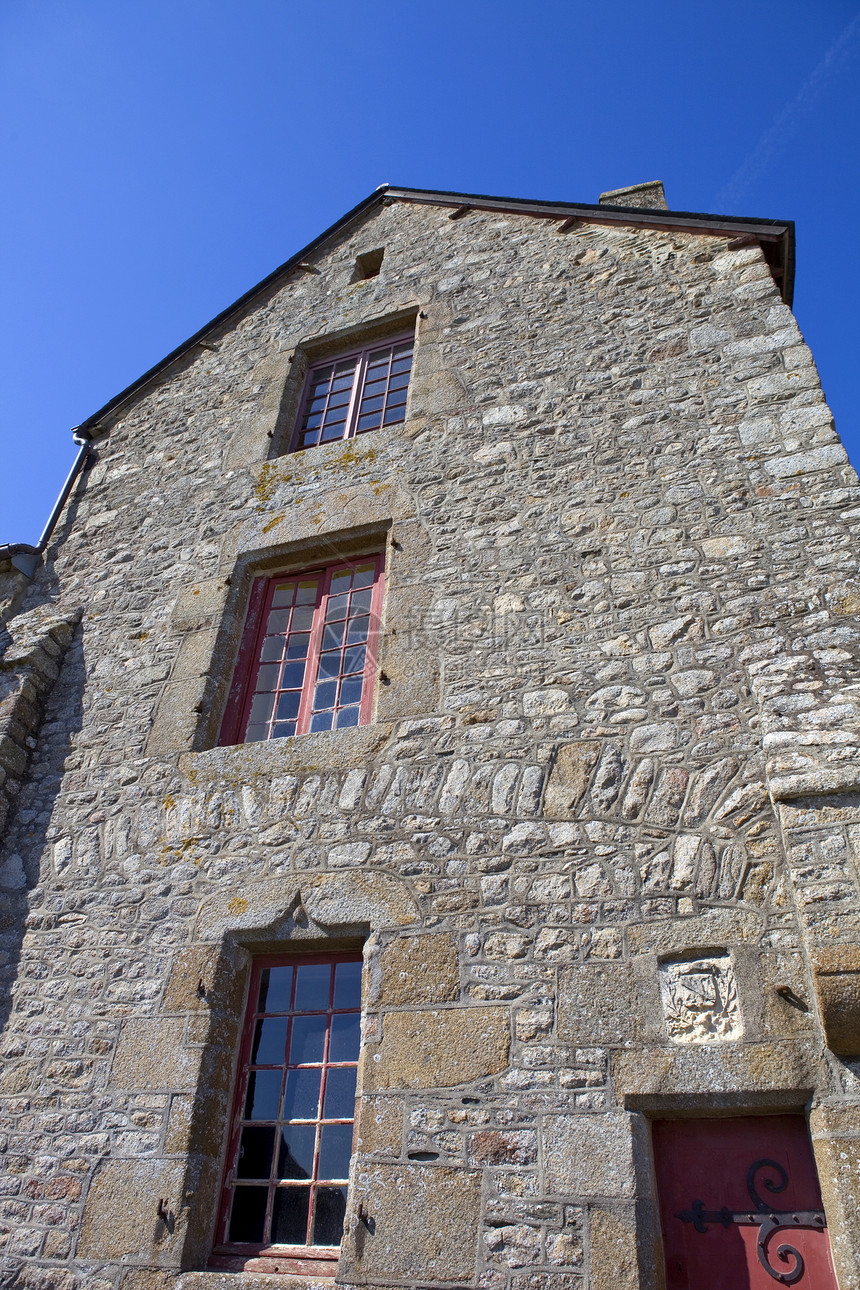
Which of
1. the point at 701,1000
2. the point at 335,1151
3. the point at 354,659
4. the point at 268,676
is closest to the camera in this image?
the point at 701,1000

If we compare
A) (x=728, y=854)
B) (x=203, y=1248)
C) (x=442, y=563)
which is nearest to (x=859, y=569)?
(x=728, y=854)

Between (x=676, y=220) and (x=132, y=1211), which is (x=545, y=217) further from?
(x=132, y=1211)

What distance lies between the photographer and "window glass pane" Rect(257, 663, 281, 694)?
5141mm

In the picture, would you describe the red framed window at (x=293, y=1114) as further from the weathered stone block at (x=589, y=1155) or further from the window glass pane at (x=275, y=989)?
the weathered stone block at (x=589, y=1155)

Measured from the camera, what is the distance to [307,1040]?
12.5 feet

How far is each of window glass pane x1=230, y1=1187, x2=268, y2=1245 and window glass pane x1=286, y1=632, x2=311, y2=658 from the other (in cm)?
274

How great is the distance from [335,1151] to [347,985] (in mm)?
651

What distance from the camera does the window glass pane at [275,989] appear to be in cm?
396

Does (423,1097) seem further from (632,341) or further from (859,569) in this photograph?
(632,341)

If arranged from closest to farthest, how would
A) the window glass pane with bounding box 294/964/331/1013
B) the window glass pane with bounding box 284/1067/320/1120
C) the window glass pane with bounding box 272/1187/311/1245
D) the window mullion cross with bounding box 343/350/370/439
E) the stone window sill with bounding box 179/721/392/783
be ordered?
the window glass pane with bounding box 272/1187/311/1245
the window glass pane with bounding box 284/1067/320/1120
the window glass pane with bounding box 294/964/331/1013
the stone window sill with bounding box 179/721/392/783
the window mullion cross with bounding box 343/350/370/439

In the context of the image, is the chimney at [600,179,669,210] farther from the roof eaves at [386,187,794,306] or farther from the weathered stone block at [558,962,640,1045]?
the weathered stone block at [558,962,640,1045]

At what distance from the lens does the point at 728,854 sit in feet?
11.0

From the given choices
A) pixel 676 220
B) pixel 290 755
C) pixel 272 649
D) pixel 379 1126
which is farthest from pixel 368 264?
pixel 379 1126

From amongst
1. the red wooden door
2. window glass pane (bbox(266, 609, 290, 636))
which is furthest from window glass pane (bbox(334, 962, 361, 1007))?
window glass pane (bbox(266, 609, 290, 636))
